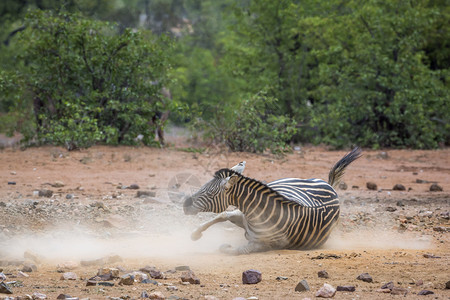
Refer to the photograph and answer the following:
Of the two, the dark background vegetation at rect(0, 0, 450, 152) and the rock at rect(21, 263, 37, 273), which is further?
the dark background vegetation at rect(0, 0, 450, 152)

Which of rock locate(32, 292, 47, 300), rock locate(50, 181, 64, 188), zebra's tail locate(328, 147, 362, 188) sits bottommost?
rock locate(32, 292, 47, 300)

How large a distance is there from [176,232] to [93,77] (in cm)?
971

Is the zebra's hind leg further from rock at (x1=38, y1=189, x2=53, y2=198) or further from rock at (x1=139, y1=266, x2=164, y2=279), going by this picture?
rock at (x1=38, y1=189, x2=53, y2=198)

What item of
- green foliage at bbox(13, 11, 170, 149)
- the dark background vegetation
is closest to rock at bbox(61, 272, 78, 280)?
the dark background vegetation

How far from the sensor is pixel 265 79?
21531 millimetres

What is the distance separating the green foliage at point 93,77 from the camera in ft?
51.6

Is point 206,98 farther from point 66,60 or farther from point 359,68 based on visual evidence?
point 66,60

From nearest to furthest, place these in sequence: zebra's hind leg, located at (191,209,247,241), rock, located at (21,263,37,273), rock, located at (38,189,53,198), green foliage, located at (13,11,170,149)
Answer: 1. rock, located at (21,263,37,273)
2. zebra's hind leg, located at (191,209,247,241)
3. rock, located at (38,189,53,198)
4. green foliage, located at (13,11,170,149)

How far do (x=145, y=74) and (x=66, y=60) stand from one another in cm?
209

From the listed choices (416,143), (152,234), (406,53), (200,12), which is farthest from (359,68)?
(200,12)

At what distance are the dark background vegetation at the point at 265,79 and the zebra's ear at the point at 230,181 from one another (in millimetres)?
8784

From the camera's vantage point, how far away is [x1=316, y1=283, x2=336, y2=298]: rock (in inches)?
164

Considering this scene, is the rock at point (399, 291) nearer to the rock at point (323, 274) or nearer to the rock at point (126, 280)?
the rock at point (323, 274)

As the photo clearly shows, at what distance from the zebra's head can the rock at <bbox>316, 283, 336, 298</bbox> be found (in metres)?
1.94
